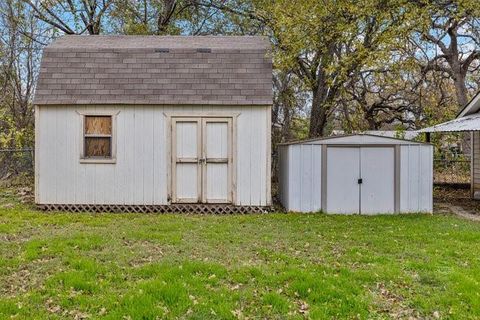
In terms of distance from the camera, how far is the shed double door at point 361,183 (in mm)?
9805

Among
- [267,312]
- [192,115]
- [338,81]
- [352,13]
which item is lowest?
[267,312]

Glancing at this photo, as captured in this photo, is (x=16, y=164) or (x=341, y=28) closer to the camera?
(x=341, y=28)

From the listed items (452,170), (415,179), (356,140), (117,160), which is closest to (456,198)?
(452,170)

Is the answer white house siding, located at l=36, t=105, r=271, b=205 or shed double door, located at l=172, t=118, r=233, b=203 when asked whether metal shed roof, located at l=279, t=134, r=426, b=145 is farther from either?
shed double door, located at l=172, t=118, r=233, b=203

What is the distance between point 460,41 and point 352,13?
28.6 feet

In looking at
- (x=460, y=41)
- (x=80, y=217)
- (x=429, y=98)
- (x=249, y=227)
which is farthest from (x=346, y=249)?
(x=460, y=41)

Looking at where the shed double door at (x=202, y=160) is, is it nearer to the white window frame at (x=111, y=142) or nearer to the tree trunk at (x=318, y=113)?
the white window frame at (x=111, y=142)

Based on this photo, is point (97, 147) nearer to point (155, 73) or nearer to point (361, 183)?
point (155, 73)

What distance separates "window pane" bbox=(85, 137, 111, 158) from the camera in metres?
10.1

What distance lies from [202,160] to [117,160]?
200 cm

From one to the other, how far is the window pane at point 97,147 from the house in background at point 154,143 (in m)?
0.02

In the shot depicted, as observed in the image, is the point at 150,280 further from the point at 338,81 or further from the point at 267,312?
the point at 338,81

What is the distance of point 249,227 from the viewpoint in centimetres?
821

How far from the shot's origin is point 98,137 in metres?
10.1
